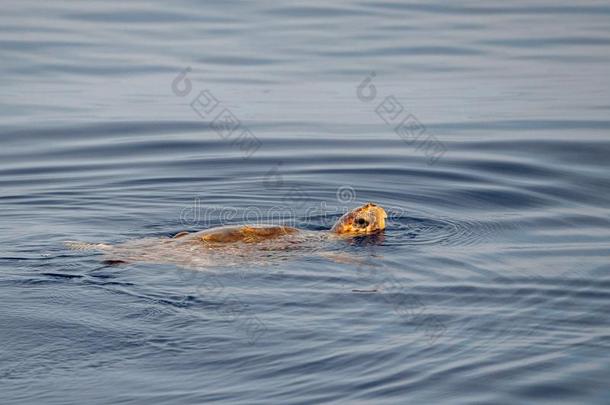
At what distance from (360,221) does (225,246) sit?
1.55m

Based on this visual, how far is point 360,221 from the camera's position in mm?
11164

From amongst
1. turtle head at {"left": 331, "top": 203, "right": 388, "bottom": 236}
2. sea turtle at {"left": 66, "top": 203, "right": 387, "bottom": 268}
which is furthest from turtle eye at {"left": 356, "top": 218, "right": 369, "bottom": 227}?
sea turtle at {"left": 66, "top": 203, "right": 387, "bottom": 268}

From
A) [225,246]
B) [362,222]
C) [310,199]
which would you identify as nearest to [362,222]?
[362,222]

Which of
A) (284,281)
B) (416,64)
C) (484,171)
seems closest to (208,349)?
(284,281)

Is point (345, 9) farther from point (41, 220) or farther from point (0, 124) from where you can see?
point (41, 220)

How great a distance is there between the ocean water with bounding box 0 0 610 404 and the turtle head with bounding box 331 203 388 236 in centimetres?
15

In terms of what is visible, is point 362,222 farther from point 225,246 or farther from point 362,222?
point 225,246

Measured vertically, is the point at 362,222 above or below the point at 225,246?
above

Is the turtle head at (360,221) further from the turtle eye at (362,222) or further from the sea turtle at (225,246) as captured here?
the sea turtle at (225,246)

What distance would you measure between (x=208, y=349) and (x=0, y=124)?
34.1 feet

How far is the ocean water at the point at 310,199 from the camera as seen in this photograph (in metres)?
7.77

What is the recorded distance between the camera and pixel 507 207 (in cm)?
1253

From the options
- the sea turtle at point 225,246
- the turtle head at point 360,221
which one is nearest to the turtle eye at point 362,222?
the turtle head at point 360,221

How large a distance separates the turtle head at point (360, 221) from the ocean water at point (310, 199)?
5.9 inches
